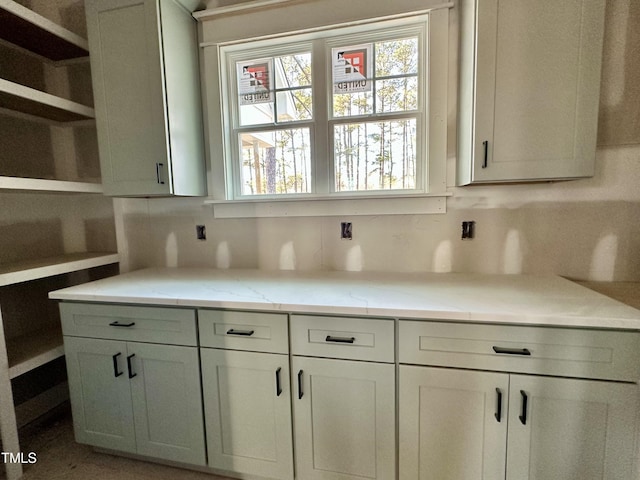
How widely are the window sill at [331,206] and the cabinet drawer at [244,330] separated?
79cm

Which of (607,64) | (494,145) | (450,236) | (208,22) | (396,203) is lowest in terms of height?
→ (450,236)

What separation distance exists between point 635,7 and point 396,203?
147 cm

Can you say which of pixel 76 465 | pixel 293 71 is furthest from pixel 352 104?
pixel 76 465

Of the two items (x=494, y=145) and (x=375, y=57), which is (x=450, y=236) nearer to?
(x=494, y=145)

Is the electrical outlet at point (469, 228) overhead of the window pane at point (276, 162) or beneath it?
beneath

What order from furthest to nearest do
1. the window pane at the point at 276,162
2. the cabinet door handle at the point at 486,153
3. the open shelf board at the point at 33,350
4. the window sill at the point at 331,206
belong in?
the window pane at the point at 276,162 < the window sill at the point at 331,206 < the open shelf board at the point at 33,350 < the cabinet door handle at the point at 486,153

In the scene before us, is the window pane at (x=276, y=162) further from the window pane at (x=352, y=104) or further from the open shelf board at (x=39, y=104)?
the open shelf board at (x=39, y=104)

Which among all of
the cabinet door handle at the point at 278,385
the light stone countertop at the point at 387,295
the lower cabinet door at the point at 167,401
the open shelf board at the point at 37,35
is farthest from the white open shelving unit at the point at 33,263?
the cabinet door handle at the point at 278,385

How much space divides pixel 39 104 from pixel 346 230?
2.00 metres

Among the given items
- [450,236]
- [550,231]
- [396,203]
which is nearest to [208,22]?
[396,203]

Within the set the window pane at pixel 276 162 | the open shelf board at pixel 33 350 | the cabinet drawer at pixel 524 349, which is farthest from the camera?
the window pane at pixel 276 162

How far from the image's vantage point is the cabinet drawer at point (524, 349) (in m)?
1.04

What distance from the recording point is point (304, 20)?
69.2 inches

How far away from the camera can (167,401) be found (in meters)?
1.47
